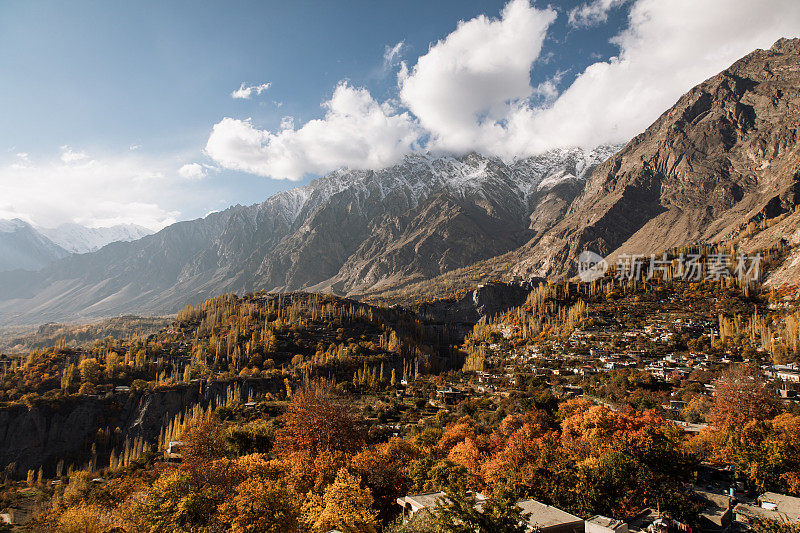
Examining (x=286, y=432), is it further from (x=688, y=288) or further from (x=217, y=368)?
(x=688, y=288)

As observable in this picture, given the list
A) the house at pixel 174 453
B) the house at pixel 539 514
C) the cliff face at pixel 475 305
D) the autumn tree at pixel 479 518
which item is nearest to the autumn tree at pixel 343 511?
the house at pixel 539 514

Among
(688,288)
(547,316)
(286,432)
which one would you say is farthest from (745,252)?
(286,432)

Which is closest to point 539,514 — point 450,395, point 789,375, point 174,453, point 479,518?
point 479,518

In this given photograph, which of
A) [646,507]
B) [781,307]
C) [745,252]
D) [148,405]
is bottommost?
[148,405]

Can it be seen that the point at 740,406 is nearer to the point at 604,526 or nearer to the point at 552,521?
the point at 604,526

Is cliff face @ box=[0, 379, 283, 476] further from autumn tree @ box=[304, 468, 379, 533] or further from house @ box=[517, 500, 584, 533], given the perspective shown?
house @ box=[517, 500, 584, 533]

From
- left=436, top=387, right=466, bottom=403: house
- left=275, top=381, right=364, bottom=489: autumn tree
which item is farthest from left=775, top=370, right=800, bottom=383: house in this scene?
left=275, top=381, right=364, bottom=489: autumn tree

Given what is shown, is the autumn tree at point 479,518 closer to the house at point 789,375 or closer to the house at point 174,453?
the house at point 174,453
